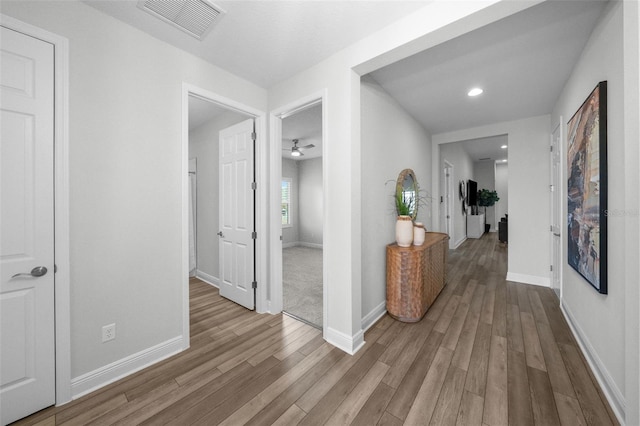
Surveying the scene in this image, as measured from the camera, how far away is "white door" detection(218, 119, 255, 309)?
2783mm

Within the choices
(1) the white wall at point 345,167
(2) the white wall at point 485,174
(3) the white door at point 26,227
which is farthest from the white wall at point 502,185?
(3) the white door at point 26,227

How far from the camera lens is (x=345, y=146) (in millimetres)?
2064

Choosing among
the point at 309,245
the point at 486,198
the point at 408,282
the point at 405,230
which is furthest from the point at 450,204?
the point at 408,282

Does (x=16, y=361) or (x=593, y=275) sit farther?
(x=593, y=275)

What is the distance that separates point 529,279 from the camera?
3.68 metres

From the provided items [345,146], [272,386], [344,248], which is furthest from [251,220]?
[272,386]

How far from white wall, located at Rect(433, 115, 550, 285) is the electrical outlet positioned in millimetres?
4932

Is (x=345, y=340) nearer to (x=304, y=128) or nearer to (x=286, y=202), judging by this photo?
(x=304, y=128)

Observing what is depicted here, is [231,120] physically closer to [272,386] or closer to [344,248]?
[344,248]

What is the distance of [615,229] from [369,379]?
72.2 inches

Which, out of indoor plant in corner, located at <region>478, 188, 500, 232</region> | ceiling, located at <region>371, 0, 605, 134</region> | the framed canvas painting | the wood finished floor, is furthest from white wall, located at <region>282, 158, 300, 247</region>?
indoor plant in corner, located at <region>478, 188, 500, 232</region>

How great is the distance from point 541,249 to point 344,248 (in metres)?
3.47

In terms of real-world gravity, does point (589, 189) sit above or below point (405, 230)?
above

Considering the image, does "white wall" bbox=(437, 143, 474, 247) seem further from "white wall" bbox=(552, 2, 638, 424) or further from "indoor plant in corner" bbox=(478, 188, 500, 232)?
"white wall" bbox=(552, 2, 638, 424)
